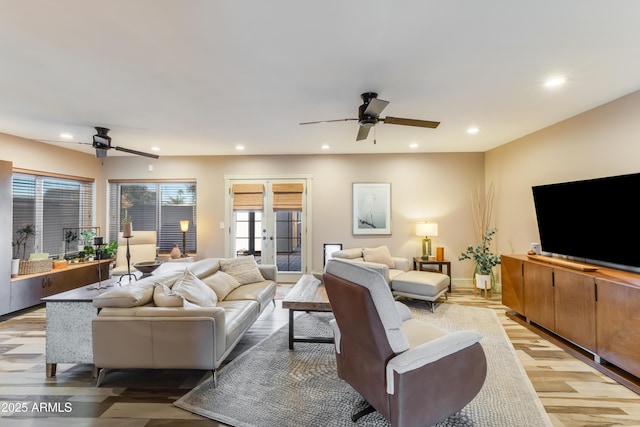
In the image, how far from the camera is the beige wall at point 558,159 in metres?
2.92

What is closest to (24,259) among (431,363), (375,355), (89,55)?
(89,55)

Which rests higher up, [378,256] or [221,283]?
[378,256]

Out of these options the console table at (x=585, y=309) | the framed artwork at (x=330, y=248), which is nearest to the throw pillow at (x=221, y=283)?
the framed artwork at (x=330, y=248)

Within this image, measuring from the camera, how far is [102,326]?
7.51 feet

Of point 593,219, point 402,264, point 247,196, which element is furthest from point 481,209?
point 247,196

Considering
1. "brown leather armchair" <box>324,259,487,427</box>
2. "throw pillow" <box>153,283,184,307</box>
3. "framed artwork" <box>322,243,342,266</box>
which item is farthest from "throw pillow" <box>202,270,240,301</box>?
"framed artwork" <box>322,243,342,266</box>

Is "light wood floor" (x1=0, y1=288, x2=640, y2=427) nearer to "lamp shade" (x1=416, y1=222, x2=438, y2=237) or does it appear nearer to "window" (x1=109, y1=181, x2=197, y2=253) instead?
"lamp shade" (x1=416, y1=222, x2=438, y2=237)

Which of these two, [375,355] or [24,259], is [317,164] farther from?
[24,259]

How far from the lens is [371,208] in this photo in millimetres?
5691

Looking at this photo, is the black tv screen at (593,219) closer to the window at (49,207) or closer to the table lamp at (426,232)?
the table lamp at (426,232)

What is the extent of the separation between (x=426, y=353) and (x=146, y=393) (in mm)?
2178

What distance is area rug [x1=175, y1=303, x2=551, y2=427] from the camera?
6.54 ft

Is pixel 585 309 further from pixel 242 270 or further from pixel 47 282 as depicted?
pixel 47 282

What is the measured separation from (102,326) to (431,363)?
246cm
